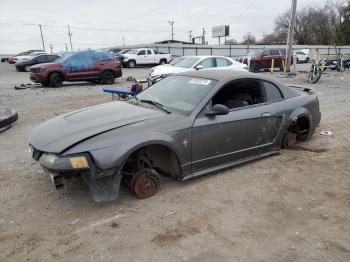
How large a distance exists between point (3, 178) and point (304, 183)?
4.02 meters

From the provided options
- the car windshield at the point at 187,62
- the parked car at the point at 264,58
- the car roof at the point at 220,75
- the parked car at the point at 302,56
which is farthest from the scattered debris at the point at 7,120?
the parked car at the point at 302,56

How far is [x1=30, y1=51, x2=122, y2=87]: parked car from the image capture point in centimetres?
1574

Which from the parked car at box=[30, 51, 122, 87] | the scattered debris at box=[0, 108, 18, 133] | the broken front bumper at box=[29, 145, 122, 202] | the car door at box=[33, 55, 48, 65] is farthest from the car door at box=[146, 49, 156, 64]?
the broken front bumper at box=[29, 145, 122, 202]

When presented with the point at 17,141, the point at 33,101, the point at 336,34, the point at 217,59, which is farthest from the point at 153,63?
the point at 336,34

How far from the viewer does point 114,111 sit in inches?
178

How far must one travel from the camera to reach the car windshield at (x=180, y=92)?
14.8 feet

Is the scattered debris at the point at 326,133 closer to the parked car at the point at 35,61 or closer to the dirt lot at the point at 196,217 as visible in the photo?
the dirt lot at the point at 196,217

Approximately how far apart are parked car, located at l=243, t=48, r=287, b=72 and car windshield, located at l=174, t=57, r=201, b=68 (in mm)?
10150

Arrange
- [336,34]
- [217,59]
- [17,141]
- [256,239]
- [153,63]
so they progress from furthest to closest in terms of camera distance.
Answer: [336,34], [153,63], [217,59], [17,141], [256,239]

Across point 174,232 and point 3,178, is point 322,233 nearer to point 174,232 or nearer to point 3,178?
point 174,232

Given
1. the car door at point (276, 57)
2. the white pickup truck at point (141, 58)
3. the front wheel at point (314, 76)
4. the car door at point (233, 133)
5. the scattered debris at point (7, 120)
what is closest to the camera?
the car door at point (233, 133)

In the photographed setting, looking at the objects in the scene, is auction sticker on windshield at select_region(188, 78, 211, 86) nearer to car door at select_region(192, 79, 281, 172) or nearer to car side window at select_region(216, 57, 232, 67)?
car door at select_region(192, 79, 281, 172)

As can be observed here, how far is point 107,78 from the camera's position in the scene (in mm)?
17234

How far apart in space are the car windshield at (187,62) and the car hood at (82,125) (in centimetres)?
993
